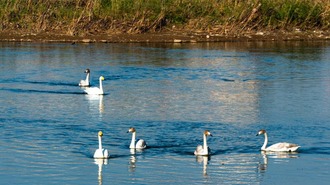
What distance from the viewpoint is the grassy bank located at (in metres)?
43.2

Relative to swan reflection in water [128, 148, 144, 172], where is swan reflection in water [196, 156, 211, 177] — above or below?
below

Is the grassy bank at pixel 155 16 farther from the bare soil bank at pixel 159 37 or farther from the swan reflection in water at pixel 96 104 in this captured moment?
the swan reflection in water at pixel 96 104

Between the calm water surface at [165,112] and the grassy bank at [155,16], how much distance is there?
2.71 meters

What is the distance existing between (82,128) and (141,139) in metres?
2.34

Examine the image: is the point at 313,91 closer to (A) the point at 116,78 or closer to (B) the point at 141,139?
(A) the point at 116,78

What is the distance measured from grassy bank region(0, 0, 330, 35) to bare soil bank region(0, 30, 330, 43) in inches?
15.6

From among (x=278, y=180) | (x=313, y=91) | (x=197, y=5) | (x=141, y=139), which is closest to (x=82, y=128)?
(x=141, y=139)

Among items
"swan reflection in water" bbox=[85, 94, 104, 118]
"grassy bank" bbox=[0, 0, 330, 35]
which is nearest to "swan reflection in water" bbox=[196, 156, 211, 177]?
"swan reflection in water" bbox=[85, 94, 104, 118]

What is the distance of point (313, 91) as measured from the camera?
93.9 feet

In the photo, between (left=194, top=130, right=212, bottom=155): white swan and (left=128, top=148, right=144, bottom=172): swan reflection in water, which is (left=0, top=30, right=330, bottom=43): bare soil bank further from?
(left=194, top=130, right=212, bottom=155): white swan

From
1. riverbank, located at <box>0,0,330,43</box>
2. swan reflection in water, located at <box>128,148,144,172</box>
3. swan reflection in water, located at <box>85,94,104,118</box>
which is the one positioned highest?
riverbank, located at <box>0,0,330,43</box>

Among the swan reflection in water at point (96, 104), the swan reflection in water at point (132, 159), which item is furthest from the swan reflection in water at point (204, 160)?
the swan reflection in water at point (96, 104)

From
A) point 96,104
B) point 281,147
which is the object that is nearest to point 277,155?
point 281,147

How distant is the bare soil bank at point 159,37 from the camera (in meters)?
42.3
